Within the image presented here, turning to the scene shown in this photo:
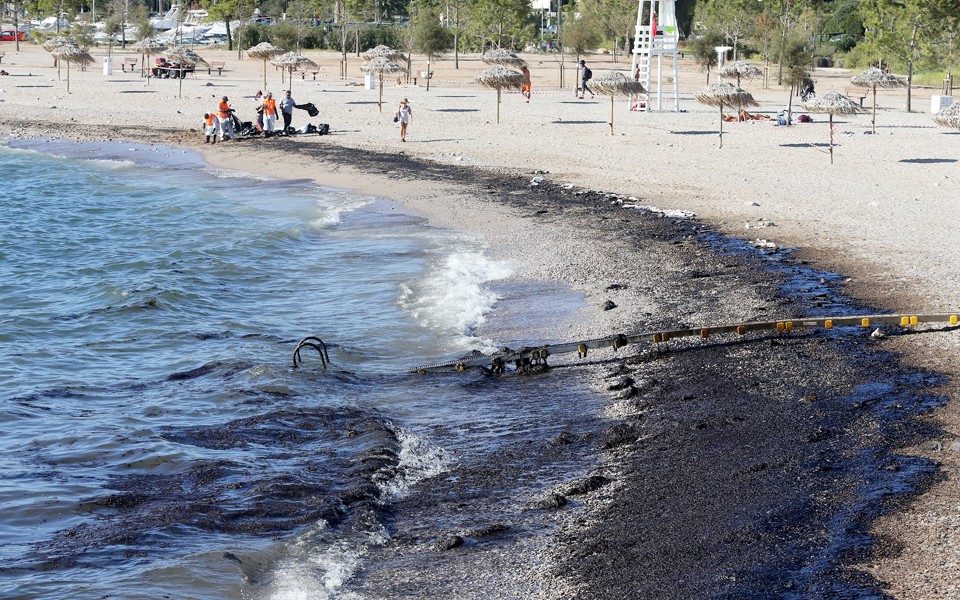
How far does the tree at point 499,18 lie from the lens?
54344 mm

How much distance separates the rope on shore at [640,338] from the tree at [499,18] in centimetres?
4604

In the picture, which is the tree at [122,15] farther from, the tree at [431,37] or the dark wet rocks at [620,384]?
the dark wet rocks at [620,384]

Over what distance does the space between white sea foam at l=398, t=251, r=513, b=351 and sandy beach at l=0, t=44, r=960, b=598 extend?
2.29 feet

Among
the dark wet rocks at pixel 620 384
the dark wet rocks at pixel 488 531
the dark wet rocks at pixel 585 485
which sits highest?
the dark wet rocks at pixel 620 384

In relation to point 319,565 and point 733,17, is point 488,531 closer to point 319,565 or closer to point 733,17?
point 319,565

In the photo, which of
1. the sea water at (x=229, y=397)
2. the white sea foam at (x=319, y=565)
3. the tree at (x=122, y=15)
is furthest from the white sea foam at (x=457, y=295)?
the tree at (x=122, y=15)

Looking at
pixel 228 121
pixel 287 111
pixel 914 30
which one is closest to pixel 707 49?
pixel 914 30

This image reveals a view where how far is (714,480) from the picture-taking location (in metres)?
7.17

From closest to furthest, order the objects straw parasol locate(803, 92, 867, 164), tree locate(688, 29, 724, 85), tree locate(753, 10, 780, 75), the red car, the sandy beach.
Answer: the sandy beach < straw parasol locate(803, 92, 867, 164) < tree locate(688, 29, 724, 85) < tree locate(753, 10, 780, 75) < the red car

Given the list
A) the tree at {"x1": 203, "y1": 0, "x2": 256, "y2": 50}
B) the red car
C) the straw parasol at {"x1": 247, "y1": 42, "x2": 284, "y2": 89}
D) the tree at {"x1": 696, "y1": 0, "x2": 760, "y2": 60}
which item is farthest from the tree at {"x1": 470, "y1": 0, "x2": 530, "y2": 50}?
the red car

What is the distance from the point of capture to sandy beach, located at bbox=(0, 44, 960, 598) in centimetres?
1126

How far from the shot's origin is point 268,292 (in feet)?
49.5

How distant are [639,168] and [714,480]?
17618mm

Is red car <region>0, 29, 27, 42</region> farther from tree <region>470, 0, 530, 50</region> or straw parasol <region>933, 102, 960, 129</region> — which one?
straw parasol <region>933, 102, 960, 129</region>
